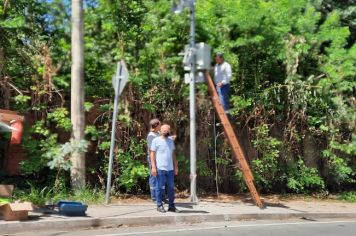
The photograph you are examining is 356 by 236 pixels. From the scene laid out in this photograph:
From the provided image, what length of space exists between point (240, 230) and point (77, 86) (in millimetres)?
5392

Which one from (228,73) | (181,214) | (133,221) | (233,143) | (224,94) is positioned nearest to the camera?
(133,221)

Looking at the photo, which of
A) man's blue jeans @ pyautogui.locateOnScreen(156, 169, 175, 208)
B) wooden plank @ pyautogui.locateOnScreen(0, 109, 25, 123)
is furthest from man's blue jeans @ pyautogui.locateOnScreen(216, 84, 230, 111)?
Answer: wooden plank @ pyautogui.locateOnScreen(0, 109, 25, 123)

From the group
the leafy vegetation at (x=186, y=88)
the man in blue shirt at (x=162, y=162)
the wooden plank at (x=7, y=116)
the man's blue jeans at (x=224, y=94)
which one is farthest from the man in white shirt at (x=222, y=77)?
the wooden plank at (x=7, y=116)

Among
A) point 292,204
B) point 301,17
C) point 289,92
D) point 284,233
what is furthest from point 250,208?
point 301,17

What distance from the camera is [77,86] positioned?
1281 centimetres

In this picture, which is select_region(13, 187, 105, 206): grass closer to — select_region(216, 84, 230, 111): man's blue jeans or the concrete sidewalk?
the concrete sidewalk

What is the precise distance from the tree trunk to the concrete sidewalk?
1482mm

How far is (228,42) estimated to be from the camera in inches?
587

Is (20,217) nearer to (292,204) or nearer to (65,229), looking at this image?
(65,229)

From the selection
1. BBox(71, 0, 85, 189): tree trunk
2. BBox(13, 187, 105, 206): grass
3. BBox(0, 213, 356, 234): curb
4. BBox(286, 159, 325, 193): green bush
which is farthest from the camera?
BBox(286, 159, 325, 193): green bush

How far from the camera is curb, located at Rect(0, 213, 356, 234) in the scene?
30.0ft

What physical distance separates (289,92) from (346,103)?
7.09 feet

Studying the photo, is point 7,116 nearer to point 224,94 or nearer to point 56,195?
point 56,195

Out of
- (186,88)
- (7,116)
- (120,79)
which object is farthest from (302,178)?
(7,116)
